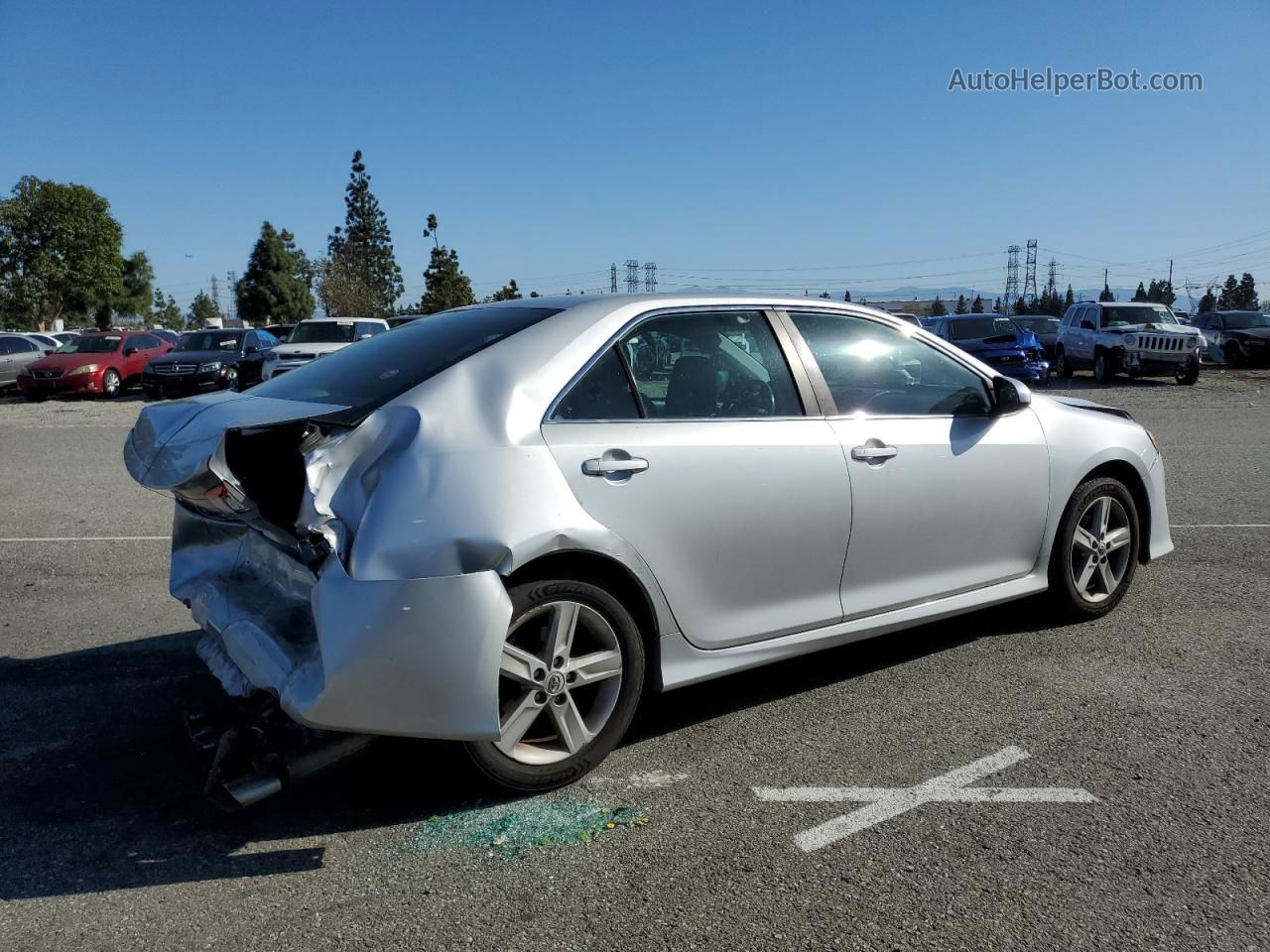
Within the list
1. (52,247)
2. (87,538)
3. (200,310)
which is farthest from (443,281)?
(200,310)

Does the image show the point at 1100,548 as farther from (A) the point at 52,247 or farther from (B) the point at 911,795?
(A) the point at 52,247

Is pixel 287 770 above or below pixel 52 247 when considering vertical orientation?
below

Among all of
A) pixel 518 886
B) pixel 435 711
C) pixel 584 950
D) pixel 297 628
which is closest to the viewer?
pixel 584 950

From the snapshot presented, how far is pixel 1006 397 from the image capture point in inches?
185

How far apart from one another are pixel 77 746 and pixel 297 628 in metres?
1.19

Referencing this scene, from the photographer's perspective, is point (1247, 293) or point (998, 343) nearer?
point (998, 343)

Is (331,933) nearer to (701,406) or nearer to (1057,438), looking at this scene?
(701,406)

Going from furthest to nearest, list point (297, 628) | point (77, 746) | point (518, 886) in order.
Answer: point (77, 746) < point (297, 628) < point (518, 886)

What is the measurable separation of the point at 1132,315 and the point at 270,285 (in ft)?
232

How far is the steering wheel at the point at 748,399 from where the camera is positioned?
399cm

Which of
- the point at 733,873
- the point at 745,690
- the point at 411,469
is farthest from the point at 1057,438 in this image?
the point at 411,469

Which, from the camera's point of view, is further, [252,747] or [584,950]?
[252,747]

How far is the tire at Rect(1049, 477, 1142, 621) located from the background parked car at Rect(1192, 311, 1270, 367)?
2728cm

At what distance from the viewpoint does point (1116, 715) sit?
4086 millimetres
